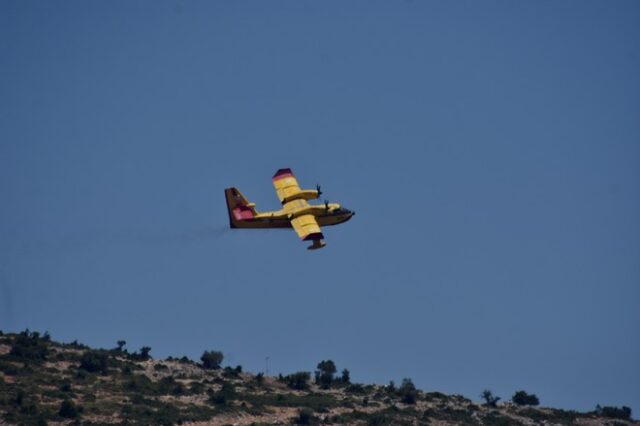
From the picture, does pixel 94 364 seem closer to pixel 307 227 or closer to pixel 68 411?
pixel 68 411

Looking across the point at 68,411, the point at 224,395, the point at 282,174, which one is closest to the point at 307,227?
the point at 282,174

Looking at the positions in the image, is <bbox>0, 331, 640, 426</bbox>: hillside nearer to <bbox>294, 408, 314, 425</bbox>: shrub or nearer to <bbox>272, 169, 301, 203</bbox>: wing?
<bbox>294, 408, 314, 425</bbox>: shrub

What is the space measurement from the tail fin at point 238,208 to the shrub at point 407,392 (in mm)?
24317

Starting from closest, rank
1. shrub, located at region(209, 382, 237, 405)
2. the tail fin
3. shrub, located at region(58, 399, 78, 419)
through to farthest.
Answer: shrub, located at region(58, 399, 78, 419) < shrub, located at region(209, 382, 237, 405) < the tail fin

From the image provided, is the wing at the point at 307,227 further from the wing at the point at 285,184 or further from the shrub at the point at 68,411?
the shrub at the point at 68,411

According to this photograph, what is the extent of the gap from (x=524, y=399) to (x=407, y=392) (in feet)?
44.6

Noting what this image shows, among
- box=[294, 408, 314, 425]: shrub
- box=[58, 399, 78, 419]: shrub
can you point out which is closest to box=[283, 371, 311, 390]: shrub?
box=[294, 408, 314, 425]: shrub

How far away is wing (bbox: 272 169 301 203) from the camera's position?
166 metres

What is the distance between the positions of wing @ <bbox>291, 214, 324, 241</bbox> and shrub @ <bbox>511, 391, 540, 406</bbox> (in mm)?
31043

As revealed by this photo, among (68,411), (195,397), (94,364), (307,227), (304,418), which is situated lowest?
(68,411)

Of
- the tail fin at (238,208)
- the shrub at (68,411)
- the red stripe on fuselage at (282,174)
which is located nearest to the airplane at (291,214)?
the tail fin at (238,208)

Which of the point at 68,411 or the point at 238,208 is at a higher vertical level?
the point at 238,208

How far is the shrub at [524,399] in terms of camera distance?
6831 inches

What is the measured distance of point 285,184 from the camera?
550 ft
